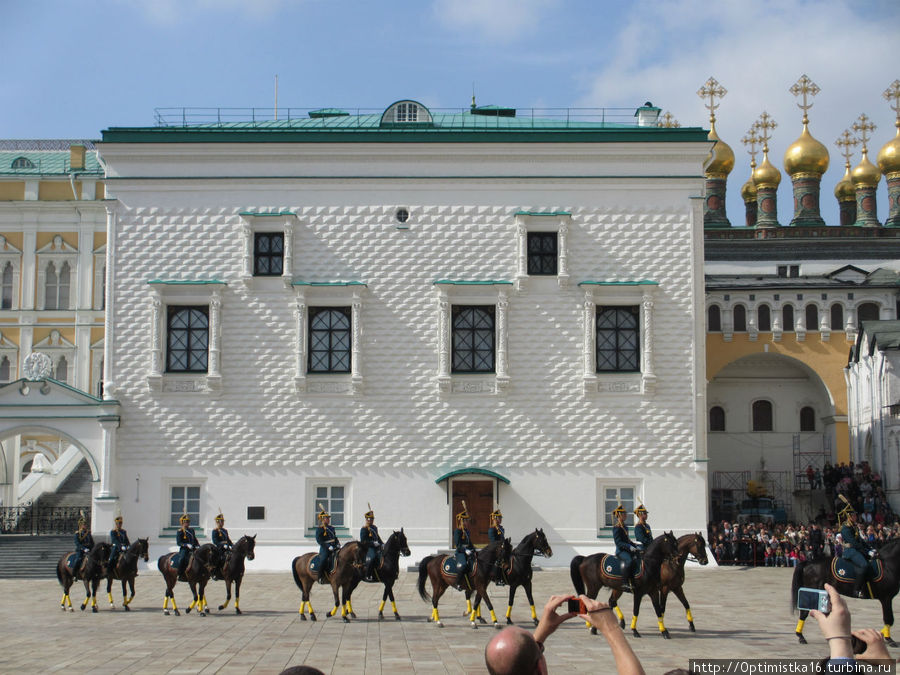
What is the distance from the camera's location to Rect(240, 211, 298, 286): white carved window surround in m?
30.8

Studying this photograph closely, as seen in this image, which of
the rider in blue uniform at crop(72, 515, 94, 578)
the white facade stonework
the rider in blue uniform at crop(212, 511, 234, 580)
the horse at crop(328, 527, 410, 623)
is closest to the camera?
the horse at crop(328, 527, 410, 623)

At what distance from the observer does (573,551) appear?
1177 inches

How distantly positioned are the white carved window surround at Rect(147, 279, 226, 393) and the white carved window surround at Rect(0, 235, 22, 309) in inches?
583

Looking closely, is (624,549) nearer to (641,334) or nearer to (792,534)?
(641,334)

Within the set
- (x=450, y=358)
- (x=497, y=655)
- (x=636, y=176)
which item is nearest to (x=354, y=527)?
(x=450, y=358)

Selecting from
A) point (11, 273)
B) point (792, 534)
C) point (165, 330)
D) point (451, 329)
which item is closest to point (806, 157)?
point (792, 534)

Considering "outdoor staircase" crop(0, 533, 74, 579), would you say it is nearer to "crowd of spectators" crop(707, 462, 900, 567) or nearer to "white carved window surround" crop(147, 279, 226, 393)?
"white carved window surround" crop(147, 279, 226, 393)

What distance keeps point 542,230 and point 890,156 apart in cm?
2976

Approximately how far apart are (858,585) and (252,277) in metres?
19.2

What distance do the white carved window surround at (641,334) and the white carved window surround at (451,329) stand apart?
2241 mm

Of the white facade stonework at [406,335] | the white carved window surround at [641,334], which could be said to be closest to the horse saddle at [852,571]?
→ the white facade stonework at [406,335]

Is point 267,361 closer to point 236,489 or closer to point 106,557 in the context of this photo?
point 236,489

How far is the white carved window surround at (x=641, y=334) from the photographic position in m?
30.3

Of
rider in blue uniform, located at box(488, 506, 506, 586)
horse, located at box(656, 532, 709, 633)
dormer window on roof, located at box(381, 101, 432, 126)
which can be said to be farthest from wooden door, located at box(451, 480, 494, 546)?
horse, located at box(656, 532, 709, 633)
